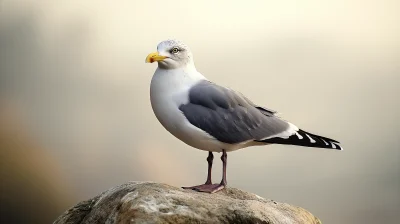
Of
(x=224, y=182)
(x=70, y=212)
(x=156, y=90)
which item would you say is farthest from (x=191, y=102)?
(x=70, y=212)

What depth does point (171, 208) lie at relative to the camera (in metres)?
3.68

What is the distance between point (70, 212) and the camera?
446cm

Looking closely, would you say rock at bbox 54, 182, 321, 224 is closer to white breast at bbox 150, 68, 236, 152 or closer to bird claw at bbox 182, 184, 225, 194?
bird claw at bbox 182, 184, 225, 194

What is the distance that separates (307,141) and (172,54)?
1.19 meters

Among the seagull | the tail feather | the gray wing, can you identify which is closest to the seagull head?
the seagull

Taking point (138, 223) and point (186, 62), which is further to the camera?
point (186, 62)

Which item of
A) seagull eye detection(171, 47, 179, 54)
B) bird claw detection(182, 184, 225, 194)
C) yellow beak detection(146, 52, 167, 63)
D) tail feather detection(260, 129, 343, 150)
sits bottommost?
bird claw detection(182, 184, 225, 194)

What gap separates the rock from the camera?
3.62 meters

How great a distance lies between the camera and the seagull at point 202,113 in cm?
420

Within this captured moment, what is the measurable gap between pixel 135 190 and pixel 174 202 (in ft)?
0.95

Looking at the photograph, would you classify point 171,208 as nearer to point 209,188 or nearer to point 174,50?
point 209,188

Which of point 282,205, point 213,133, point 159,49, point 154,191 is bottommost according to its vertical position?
point 282,205

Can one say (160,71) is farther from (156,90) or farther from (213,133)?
(213,133)

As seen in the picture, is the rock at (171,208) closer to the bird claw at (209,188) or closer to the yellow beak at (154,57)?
the bird claw at (209,188)
